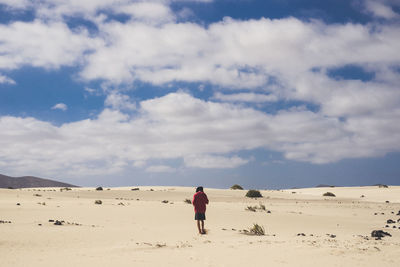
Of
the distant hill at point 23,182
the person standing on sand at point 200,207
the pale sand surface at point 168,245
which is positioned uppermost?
the distant hill at point 23,182

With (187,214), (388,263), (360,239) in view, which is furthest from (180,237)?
(187,214)

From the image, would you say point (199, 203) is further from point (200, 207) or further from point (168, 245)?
point (168, 245)

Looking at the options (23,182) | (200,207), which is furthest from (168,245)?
(23,182)

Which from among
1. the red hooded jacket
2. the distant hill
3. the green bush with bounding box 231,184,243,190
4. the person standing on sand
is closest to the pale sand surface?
the person standing on sand

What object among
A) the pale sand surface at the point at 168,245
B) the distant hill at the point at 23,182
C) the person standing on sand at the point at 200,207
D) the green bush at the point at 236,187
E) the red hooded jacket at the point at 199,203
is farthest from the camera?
the distant hill at the point at 23,182

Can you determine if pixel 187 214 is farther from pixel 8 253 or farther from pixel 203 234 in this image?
pixel 8 253

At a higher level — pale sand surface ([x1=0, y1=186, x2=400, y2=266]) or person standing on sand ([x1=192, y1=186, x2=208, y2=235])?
person standing on sand ([x1=192, y1=186, x2=208, y2=235])

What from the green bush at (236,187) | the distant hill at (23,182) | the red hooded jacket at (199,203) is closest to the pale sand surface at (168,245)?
the red hooded jacket at (199,203)

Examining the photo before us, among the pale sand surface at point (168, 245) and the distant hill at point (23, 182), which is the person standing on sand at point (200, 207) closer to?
the pale sand surface at point (168, 245)

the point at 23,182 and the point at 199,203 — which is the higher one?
the point at 23,182

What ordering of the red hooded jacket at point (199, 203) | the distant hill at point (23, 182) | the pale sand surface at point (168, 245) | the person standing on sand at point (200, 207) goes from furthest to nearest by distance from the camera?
the distant hill at point (23, 182), the red hooded jacket at point (199, 203), the person standing on sand at point (200, 207), the pale sand surface at point (168, 245)

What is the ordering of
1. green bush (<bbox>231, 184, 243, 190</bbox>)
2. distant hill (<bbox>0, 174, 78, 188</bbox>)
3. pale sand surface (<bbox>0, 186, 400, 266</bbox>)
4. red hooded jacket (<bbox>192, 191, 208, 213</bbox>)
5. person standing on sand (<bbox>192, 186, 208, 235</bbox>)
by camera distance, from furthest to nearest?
distant hill (<bbox>0, 174, 78, 188</bbox>) → green bush (<bbox>231, 184, 243, 190</bbox>) → red hooded jacket (<bbox>192, 191, 208, 213</bbox>) → person standing on sand (<bbox>192, 186, 208, 235</bbox>) → pale sand surface (<bbox>0, 186, 400, 266</bbox>)

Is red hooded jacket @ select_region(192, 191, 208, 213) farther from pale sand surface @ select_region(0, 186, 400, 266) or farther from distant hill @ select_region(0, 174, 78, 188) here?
distant hill @ select_region(0, 174, 78, 188)

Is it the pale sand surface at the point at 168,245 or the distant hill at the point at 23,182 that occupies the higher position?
the distant hill at the point at 23,182
